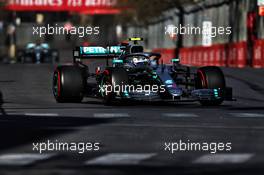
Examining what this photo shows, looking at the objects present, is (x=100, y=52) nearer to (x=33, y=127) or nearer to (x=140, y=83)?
(x=140, y=83)

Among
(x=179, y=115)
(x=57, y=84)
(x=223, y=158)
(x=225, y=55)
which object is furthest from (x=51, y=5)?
(x=223, y=158)

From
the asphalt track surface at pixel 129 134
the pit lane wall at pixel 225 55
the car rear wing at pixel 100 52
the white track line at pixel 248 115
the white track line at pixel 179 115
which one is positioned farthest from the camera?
the pit lane wall at pixel 225 55

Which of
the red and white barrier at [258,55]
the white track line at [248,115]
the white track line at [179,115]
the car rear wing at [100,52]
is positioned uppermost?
the car rear wing at [100,52]

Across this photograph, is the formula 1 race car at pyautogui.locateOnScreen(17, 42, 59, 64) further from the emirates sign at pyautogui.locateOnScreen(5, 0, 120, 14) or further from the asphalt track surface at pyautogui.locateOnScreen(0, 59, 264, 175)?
the asphalt track surface at pyautogui.locateOnScreen(0, 59, 264, 175)

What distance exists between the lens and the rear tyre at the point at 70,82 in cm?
2298

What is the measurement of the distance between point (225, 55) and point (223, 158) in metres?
50.8

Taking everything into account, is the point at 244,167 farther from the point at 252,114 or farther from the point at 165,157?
the point at 252,114

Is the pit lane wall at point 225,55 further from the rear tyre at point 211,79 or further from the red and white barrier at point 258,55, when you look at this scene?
the rear tyre at point 211,79

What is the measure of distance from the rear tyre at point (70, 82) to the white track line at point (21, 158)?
1033 cm

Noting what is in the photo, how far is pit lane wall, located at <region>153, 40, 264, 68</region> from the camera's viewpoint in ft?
177

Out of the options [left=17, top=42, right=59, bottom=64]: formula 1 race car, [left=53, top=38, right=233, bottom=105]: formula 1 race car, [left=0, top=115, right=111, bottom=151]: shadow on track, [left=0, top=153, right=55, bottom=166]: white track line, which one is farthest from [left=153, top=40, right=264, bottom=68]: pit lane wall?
[left=0, top=153, right=55, bottom=166]: white track line

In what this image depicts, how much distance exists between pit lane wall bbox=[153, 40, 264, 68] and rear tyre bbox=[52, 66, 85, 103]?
1169 inches

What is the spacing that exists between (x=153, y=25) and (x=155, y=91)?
9933cm

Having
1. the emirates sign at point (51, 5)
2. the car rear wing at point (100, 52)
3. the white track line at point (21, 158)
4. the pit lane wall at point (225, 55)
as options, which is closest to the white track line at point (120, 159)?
the white track line at point (21, 158)
